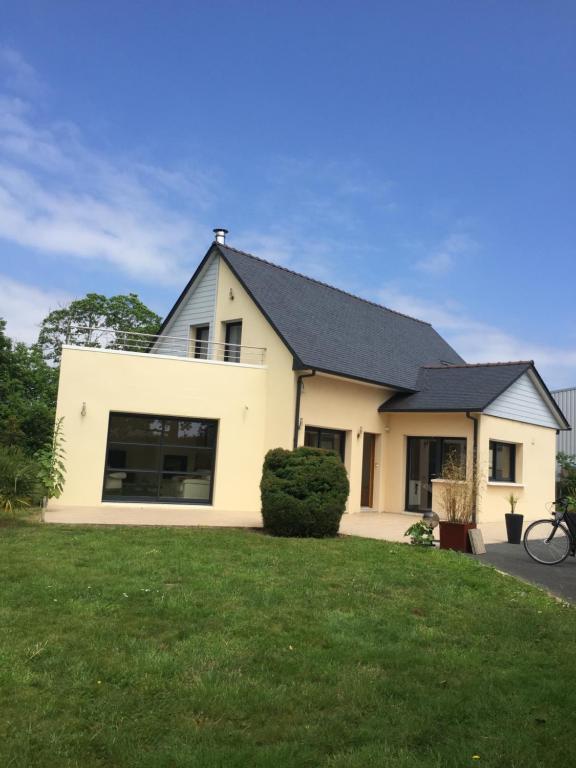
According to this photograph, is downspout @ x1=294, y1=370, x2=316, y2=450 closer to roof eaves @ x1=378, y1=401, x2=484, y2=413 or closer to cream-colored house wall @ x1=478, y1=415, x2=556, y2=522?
roof eaves @ x1=378, y1=401, x2=484, y2=413

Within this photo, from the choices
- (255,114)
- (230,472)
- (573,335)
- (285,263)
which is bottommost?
(230,472)

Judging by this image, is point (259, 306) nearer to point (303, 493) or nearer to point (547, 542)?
point (303, 493)

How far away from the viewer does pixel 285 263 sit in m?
22.2

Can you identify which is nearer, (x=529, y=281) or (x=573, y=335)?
(x=529, y=281)

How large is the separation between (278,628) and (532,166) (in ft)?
47.7

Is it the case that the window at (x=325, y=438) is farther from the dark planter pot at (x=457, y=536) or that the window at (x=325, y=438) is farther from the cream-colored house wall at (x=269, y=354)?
the dark planter pot at (x=457, y=536)

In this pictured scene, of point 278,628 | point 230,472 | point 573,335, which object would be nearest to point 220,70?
point 230,472

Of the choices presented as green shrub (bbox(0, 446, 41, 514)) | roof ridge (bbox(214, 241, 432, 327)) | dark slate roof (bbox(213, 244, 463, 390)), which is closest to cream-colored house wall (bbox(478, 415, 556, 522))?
dark slate roof (bbox(213, 244, 463, 390))

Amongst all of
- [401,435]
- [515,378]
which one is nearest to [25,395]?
[401,435]

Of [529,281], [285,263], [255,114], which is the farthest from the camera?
[285,263]

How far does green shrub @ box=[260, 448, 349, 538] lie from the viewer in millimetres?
12211

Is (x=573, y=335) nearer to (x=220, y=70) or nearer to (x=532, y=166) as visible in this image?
(x=532, y=166)

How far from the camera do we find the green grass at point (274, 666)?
3572mm

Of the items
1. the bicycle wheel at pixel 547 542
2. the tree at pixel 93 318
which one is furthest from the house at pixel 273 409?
the tree at pixel 93 318
